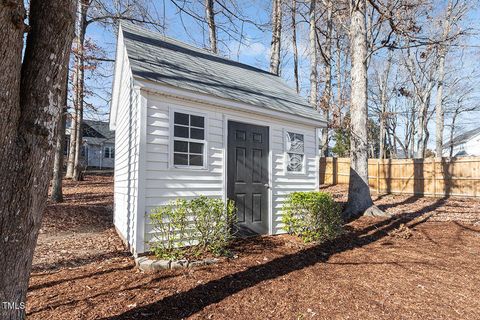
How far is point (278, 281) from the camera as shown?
154 inches

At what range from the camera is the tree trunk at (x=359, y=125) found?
29.6 feet

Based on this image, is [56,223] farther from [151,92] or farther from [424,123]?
[424,123]

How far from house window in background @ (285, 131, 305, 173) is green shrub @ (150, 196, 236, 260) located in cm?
256

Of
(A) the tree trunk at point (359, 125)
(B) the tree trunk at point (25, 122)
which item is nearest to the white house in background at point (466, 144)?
(A) the tree trunk at point (359, 125)

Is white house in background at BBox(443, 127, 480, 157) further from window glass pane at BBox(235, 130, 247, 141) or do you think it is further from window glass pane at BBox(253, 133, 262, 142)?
window glass pane at BBox(235, 130, 247, 141)

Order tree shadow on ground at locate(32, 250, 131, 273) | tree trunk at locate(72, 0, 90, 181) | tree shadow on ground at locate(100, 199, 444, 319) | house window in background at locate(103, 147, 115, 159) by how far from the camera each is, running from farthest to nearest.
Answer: house window in background at locate(103, 147, 115, 159), tree trunk at locate(72, 0, 90, 181), tree shadow on ground at locate(32, 250, 131, 273), tree shadow on ground at locate(100, 199, 444, 319)

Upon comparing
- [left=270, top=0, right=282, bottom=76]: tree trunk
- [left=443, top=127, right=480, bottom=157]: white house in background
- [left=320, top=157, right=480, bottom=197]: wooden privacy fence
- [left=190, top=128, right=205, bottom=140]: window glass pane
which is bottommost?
[left=320, top=157, right=480, bottom=197]: wooden privacy fence

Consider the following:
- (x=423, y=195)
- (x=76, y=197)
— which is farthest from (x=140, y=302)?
(x=423, y=195)

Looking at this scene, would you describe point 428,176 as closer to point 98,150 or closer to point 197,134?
point 197,134

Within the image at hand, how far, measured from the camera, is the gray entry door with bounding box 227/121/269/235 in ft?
19.9

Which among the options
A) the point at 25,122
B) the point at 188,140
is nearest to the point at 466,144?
the point at 188,140

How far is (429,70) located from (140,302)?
2472cm

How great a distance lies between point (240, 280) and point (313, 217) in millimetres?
2805

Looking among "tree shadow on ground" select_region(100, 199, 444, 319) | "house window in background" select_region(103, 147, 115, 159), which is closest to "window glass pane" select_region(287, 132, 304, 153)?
"tree shadow on ground" select_region(100, 199, 444, 319)
